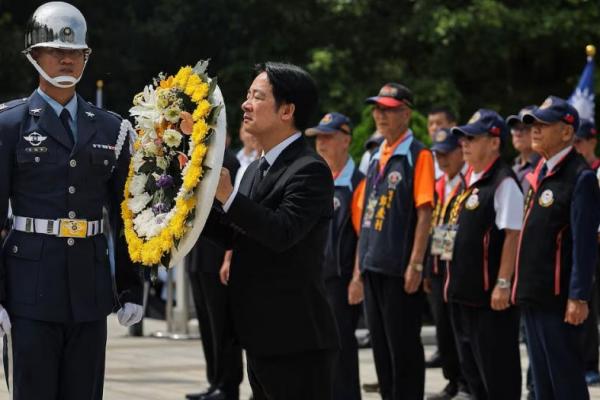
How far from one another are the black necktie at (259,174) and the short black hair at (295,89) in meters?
0.20

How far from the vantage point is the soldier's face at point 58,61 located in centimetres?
585

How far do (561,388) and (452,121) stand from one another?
17.9 ft

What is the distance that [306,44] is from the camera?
28531mm

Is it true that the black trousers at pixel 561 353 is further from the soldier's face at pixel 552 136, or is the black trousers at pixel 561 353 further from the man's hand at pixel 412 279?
the man's hand at pixel 412 279

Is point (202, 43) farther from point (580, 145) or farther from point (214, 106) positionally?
point (214, 106)

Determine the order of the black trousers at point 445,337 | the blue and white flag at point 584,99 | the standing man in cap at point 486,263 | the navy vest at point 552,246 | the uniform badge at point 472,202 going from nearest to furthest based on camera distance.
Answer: the navy vest at point 552,246 → the standing man in cap at point 486,263 → the uniform badge at point 472,202 → the black trousers at point 445,337 → the blue and white flag at point 584,99

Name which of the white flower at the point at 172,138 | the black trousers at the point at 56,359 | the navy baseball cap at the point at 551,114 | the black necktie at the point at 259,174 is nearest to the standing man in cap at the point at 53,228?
the black trousers at the point at 56,359

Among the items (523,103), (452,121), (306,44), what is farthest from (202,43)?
(452,121)

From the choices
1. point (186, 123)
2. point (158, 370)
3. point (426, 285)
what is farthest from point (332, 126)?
point (186, 123)

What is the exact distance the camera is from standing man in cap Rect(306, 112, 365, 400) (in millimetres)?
9391

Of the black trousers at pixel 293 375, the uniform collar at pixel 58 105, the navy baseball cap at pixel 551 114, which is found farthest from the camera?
the navy baseball cap at pixel 551 114

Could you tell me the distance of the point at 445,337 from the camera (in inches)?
417

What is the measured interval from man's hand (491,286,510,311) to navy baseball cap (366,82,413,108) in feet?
5.37

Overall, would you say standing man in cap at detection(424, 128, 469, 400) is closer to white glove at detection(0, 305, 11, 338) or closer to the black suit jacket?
the black suit jacket
